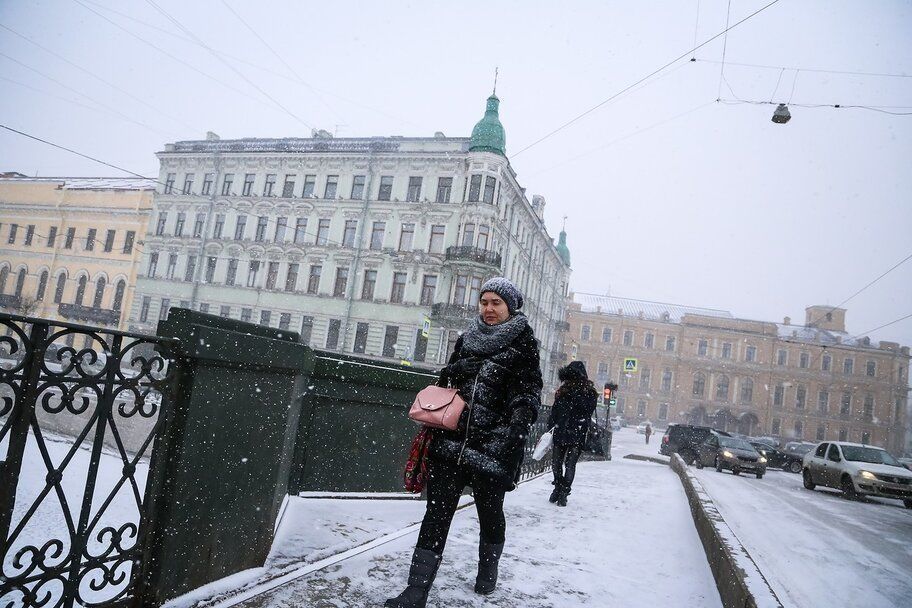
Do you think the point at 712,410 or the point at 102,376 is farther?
the point at 712,410

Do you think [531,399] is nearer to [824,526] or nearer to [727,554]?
[727,554]

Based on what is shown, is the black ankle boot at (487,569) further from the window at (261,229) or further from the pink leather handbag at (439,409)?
the window at (261,229)

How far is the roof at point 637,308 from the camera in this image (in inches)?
2682

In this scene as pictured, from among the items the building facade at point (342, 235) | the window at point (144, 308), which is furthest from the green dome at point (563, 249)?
the window at point (144, 308)

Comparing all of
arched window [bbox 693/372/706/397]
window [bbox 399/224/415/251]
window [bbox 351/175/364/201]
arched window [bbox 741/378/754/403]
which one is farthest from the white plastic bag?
arched window [bbox 741/378/754/403]

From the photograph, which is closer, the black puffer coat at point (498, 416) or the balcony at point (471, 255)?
the black puffer coat at point (498, 416)

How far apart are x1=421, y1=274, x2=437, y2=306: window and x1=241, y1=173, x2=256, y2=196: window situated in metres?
14.0

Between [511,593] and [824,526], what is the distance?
7389 millimetres

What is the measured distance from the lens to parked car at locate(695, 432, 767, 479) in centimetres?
1691

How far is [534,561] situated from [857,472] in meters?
13.2

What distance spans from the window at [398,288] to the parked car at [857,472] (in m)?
22.0

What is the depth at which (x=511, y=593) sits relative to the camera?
2984 mm

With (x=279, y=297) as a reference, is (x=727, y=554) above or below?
below

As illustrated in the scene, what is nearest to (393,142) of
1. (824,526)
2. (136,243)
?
(136,243)
